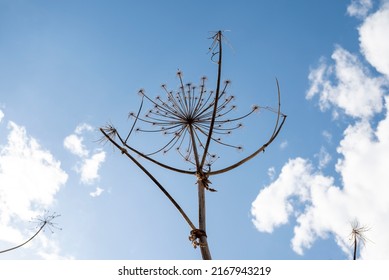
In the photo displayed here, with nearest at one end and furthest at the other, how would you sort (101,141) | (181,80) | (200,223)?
1. (200,223)
2. (101,141)
3. (181,80)

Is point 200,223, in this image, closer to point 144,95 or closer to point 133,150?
point 133,150

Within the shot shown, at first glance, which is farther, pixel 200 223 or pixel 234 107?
pixel 234 107

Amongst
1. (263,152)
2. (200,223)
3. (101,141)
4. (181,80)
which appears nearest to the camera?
(200,223)

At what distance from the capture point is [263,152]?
18.2 feet

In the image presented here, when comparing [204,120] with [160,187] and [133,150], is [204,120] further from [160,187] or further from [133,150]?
[160,187]

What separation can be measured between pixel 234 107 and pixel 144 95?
221cm

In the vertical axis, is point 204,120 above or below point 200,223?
above

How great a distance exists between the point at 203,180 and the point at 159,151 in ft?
7.74

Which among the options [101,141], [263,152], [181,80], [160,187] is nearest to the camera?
[160,187]

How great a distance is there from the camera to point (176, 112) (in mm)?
7539
